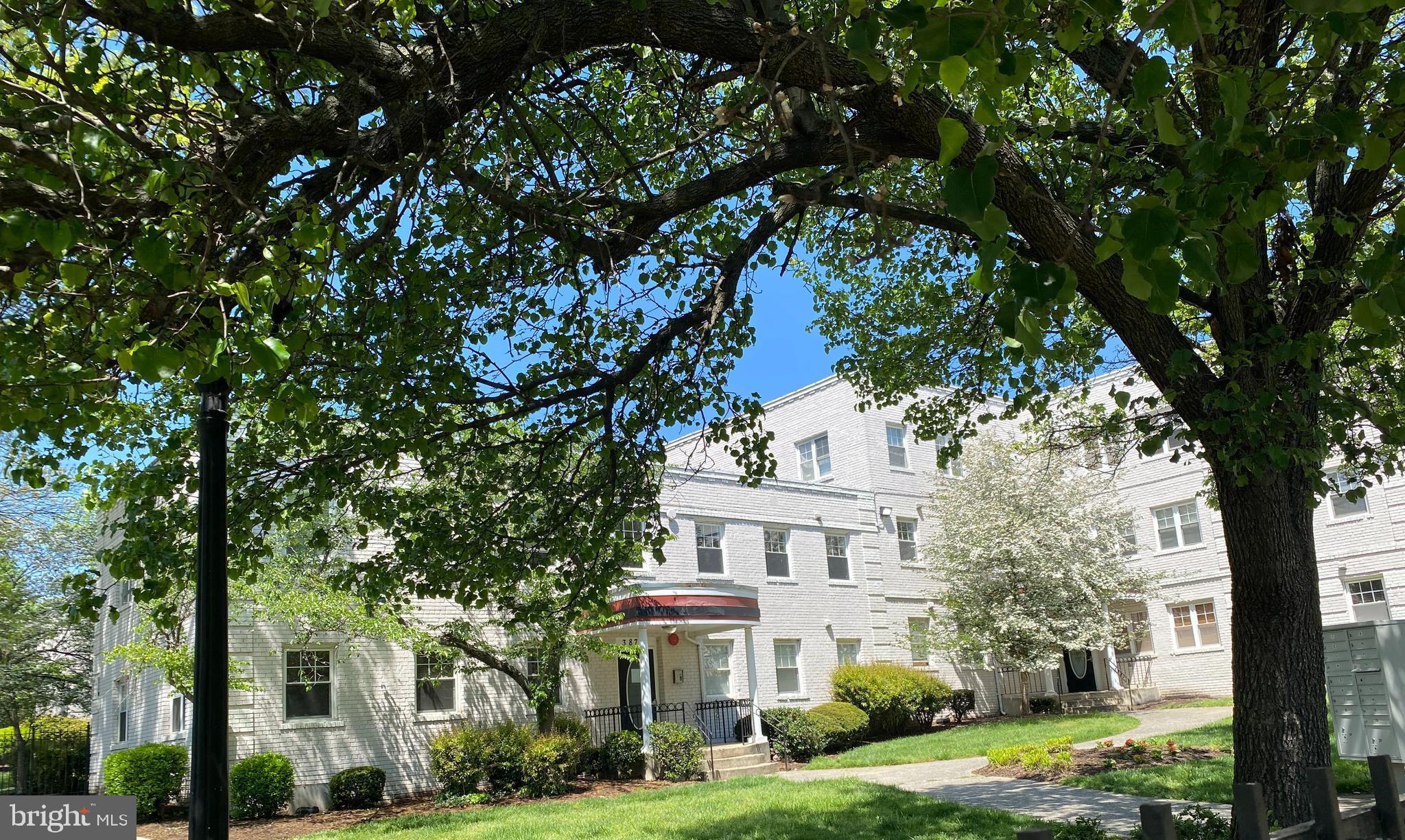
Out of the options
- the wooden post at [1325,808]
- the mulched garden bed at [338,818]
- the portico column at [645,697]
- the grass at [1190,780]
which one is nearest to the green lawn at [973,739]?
the portico column at [645,697]

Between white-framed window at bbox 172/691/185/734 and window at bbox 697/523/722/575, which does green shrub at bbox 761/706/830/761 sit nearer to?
window at bbox 697/523/722/575

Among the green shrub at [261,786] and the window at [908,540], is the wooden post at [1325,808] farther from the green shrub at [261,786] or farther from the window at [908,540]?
the window at [908,540]

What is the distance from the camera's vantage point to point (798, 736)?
20703 millimetres

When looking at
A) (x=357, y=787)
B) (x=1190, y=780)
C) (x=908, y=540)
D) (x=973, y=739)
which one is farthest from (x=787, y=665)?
(x=1190, y=780)

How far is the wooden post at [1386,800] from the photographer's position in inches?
138

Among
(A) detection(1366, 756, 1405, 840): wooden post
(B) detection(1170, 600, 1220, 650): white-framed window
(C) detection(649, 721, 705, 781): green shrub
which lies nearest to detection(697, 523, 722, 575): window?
(C) detection(649, 721, 705, 781): green shrub

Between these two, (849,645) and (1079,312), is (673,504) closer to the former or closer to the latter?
(849,645)

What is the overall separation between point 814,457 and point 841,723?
10.4 meters

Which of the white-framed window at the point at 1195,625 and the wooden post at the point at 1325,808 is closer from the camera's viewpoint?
the wooden post at the point at 1325,808

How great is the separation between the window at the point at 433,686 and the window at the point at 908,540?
13.7 meters

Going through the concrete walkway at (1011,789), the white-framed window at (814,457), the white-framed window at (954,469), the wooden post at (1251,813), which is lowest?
the concrete walkway at (1011,789)

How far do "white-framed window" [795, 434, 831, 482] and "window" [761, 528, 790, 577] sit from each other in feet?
13.6

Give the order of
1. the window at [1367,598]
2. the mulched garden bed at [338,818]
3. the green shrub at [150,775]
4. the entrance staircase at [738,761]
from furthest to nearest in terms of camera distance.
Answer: the window at [1367,598]
the entrance staircase at [738,761]
the green shrub at [150,775]
the mulched garden bed at [338,818]

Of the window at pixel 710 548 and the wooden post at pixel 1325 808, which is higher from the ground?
the window at pixel 710 548
